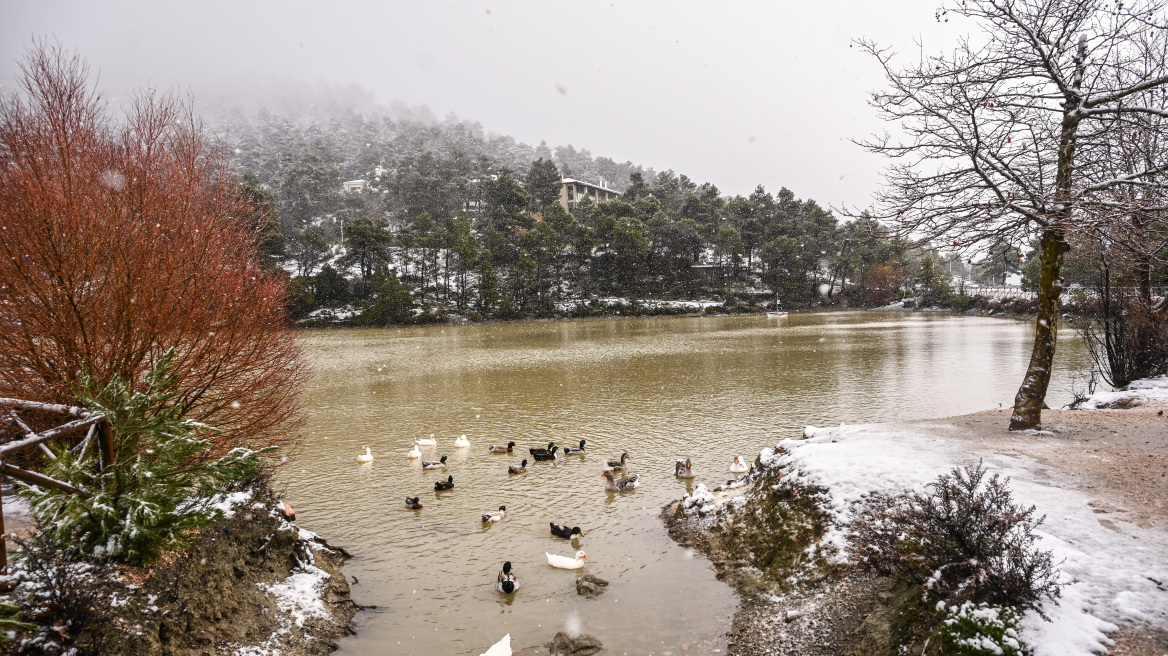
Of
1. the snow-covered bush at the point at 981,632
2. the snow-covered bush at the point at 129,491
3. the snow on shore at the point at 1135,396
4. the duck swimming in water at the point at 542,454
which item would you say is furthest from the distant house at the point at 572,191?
the snow-covered bush at the point at 981,632

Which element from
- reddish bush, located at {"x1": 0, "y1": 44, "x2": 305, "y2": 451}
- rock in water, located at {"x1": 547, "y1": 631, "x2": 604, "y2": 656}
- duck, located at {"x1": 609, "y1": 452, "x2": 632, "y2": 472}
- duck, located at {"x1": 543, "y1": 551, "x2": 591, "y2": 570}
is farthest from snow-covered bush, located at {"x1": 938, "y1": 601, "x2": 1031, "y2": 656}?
reddish bush, located at {"x1": 0, "y1": 44, "x2": 305, "y2": 451}

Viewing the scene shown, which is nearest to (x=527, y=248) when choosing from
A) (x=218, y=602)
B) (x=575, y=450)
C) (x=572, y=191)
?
(x=572, y=191)

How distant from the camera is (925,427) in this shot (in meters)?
11.1

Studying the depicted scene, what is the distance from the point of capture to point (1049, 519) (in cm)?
627

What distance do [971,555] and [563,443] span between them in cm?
1137

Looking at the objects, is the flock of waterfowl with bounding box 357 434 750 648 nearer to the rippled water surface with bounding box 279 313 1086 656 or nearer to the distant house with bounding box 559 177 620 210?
the rippled water surface with bounding box 279 313 1086 656

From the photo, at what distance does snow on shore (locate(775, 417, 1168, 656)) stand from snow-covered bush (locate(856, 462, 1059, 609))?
0.21m

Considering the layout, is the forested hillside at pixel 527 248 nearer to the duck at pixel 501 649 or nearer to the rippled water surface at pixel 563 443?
the rippled water surface at pixel 563 443

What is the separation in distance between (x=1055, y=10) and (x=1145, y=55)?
1590 mm

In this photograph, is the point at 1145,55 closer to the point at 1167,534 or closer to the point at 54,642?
the point at 1167,534

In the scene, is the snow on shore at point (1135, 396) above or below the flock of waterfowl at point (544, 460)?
above

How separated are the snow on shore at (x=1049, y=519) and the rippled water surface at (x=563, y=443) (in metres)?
2.55

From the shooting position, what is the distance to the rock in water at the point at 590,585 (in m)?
7.57

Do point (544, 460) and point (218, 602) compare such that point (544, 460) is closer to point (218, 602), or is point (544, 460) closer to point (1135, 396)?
point (218, 602)
